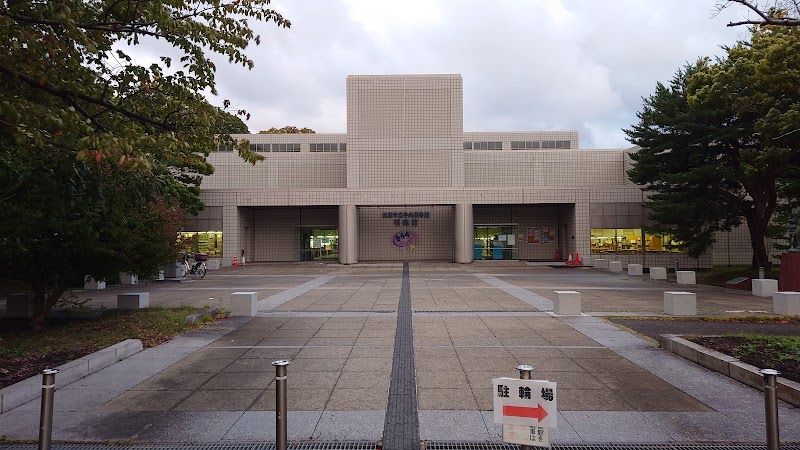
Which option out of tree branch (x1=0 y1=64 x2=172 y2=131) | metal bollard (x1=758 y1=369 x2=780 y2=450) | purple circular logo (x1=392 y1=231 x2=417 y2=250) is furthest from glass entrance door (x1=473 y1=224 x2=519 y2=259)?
metal bollard (x1=758 y1=369 x2=780 y2=450)


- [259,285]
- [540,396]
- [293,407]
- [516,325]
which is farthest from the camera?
[259,285]

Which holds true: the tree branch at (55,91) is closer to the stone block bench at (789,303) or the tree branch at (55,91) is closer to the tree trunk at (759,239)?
the stone block bench at (789,303)

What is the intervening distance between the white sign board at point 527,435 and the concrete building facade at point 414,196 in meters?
32.8

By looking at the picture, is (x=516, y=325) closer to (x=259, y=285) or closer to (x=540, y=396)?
(x=540, y=396)

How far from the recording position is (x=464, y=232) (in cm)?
3628

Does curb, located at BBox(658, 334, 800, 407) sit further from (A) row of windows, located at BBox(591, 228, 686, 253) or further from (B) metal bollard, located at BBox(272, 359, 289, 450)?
(A) row of windows, located at BBox(591, 228, 686, 253)

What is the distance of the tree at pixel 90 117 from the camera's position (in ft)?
17.8

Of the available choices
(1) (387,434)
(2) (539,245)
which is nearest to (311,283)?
(1) (387,434)

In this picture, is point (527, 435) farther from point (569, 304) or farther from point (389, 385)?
point (569, 304)

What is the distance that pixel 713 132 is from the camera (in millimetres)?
23375

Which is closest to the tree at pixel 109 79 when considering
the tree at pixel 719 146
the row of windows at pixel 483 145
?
the tree at pixel 719 146

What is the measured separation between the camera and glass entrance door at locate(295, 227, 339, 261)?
4116 centimetres

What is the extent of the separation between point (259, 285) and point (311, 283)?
224 centimetres

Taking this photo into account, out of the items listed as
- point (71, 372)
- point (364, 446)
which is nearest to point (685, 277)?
point (364, 446)
